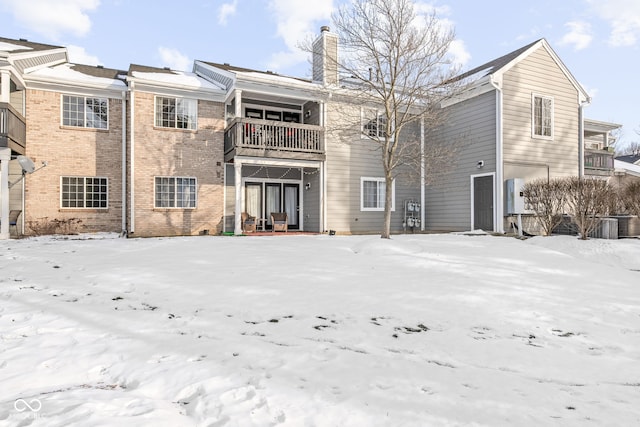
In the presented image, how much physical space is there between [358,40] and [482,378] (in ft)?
31.1

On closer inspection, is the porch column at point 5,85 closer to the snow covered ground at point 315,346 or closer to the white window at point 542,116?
the snow covered ground at point 315,346

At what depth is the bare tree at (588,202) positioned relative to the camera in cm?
959

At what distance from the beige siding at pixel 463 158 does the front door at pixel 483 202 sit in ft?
0.85

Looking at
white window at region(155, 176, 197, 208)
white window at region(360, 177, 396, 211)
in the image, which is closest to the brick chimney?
white window at region(360, 177, 396, 211)

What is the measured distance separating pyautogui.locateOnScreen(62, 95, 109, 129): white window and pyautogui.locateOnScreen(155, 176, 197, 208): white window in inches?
116

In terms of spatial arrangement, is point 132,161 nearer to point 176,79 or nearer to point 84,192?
point 84,192

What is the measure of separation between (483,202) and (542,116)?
449 centimetres

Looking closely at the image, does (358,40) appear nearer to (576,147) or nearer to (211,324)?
(211,324)

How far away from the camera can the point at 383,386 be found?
2.26m

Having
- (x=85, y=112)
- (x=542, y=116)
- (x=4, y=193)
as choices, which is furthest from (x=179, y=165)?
(x=542, y=116)

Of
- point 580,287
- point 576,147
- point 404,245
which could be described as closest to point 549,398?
point 580,287

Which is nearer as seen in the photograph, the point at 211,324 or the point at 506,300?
the point at 211,324

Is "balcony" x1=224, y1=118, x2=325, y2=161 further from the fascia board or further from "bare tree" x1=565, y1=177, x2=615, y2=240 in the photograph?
"bare tree" x1=565, y1=177, x2=615, y2=240

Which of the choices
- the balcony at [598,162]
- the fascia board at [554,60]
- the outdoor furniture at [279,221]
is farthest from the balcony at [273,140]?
the balcony at [598,162]
